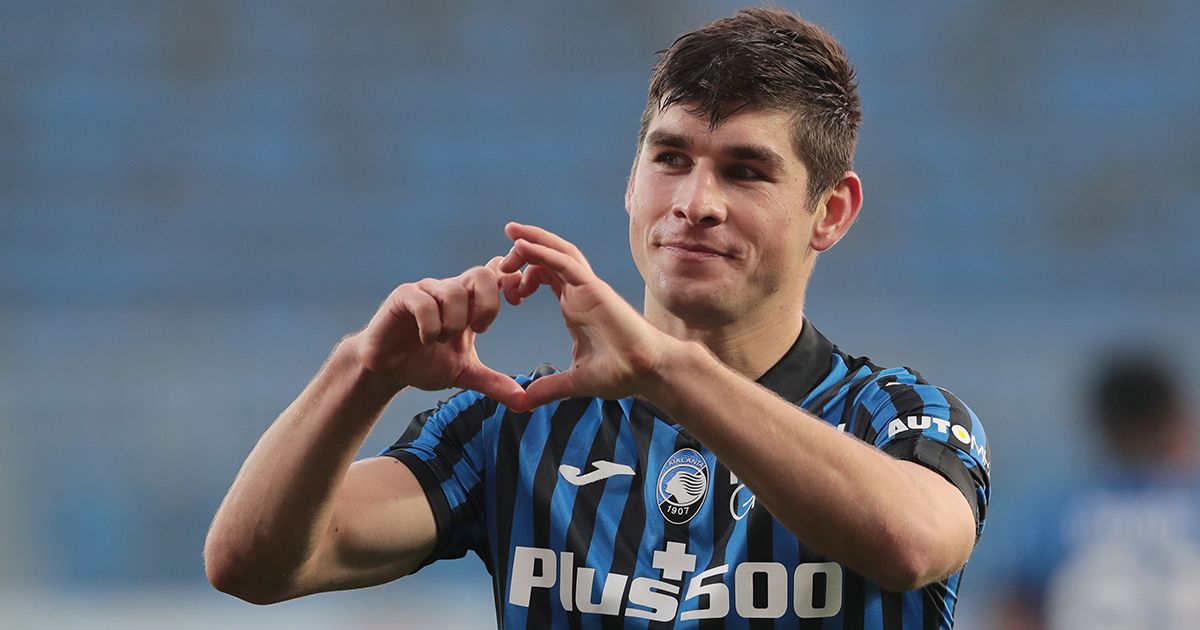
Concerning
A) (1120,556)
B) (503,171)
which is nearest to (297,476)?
(1120,556)

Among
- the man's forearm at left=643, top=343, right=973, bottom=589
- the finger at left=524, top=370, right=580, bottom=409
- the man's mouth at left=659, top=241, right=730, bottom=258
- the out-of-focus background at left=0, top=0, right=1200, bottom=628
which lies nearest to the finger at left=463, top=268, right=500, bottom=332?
the finger at left=524, top=370, right=580, bottom=409

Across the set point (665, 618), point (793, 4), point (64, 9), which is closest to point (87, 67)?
point (64, 9)

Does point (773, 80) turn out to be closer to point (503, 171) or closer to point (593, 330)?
point (593, 330)

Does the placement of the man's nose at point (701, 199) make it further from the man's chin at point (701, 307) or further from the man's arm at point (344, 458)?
the man's arm at point (344, 458)

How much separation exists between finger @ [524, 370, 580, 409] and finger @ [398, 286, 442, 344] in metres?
0.15

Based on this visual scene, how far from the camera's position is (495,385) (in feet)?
6.79

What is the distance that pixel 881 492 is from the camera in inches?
78.0

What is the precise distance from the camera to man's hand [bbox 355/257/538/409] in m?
1.98

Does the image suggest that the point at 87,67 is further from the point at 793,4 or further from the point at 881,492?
the point at 881,492

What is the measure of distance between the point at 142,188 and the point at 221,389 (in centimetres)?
296

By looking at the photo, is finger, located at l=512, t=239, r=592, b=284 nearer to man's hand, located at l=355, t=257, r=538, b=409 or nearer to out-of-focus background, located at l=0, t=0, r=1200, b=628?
man's hand, located at l=355, t=257, r=538, b=409

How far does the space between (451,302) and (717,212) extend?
0.56 m

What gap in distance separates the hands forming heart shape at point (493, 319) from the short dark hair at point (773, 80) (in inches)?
22.4

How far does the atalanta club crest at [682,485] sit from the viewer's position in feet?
7.92
